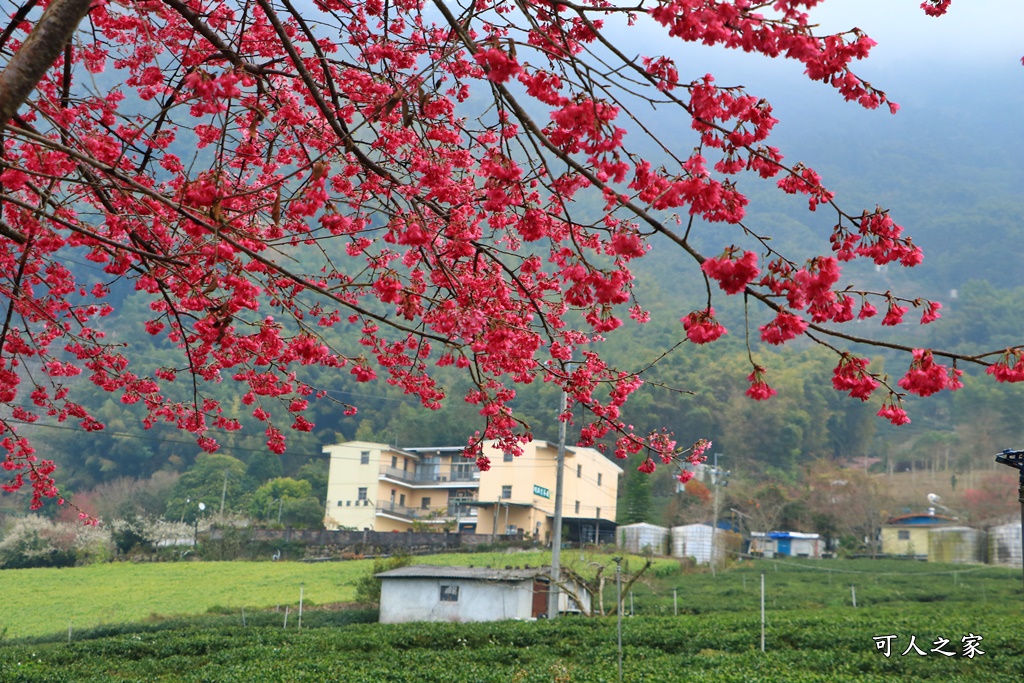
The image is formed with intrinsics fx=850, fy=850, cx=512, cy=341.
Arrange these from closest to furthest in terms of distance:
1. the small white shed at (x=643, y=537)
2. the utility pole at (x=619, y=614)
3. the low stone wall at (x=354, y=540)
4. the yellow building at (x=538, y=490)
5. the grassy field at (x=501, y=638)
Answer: the utility pole at (x=619, y=614) → the grassy field at (x=501, y=638) → the low stone wall at (x=354, y=540) → the yellow building at (x=538, y=490) → the small white shed at (x=643, y=537)

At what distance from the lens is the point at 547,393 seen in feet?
170

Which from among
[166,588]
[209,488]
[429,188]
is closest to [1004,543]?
[166,588]

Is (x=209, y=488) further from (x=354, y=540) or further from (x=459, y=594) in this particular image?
(x=459, y=594)

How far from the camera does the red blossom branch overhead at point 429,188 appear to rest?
3.48 metres

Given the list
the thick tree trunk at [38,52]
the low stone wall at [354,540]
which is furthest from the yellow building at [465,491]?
the thick tree trunk at [38,52]

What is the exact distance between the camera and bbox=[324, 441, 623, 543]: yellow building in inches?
1570

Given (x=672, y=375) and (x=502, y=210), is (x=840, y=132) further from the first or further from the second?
(x=502, y=210)

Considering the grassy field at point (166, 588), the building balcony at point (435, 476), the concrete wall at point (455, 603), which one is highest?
the building balcony at point (435, 476)

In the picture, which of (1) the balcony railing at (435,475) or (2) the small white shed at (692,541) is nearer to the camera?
(1) the balcony railing at (435,475)

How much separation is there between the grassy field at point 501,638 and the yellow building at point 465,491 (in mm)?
9477

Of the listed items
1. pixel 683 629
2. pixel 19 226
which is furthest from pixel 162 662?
pixel 19 226

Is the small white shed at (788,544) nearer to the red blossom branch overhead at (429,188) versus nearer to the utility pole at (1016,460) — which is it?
the utility pole at (1016,460)

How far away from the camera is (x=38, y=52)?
3.86 meters

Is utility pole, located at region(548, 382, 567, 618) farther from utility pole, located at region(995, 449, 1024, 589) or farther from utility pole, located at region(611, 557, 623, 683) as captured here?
utility pole, located at region(995, 449, 1024, 589)
